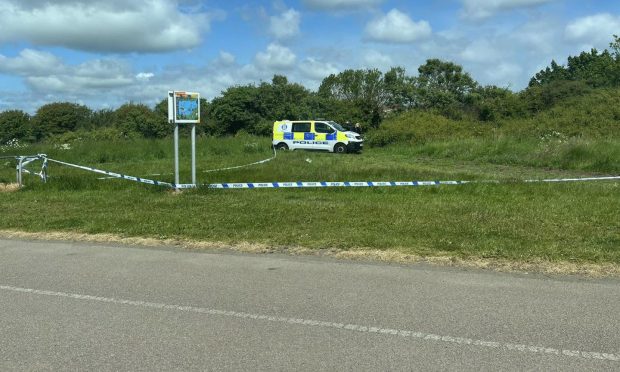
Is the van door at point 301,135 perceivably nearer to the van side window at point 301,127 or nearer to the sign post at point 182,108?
the van side window at point 301,127

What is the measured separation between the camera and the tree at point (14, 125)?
9238 centimetres

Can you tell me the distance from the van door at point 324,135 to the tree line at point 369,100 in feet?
80.8

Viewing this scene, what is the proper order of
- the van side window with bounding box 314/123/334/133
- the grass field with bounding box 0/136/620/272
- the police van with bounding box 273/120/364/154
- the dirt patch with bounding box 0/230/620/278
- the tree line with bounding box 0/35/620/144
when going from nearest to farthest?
the dirt patch with bounding box 0/230/620/278
the grass field with bounding box 0/136/620/272
the police van with bounding box 273/120/364/154
the van side window with bounding box 314/123/334/133
the tree line with bounding box 0/35/620/144

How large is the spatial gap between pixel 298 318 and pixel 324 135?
27383mm

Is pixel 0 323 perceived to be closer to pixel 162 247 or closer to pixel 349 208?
pixel 162 247

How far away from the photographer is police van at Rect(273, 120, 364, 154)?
104 ft

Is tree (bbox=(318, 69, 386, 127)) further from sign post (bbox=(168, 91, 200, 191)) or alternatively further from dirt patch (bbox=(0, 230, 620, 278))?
dirt patch (bbox=(0, 230, 620, 278))

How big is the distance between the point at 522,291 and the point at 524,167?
17674 millimetres

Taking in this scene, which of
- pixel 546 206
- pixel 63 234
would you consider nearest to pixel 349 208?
pixel 546 206

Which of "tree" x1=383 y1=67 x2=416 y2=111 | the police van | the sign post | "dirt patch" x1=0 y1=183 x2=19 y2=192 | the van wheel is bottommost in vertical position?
"dirt patch" x1=0 y1=183 x2=19 y2=192

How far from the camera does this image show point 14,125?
95.6 metres

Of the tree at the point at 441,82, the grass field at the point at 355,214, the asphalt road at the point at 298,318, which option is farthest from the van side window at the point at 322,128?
the tree at the point at 441,82

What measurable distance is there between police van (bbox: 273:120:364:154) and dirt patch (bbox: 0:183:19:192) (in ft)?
61.6

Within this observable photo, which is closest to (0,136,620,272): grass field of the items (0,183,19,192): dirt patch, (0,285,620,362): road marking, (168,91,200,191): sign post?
(0,183,19,192): dirt patch
